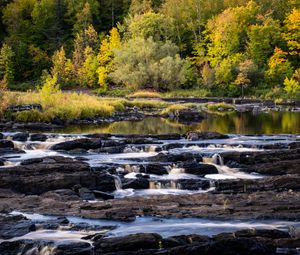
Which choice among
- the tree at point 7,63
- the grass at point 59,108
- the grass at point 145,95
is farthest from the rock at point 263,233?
the tree at point 7,63

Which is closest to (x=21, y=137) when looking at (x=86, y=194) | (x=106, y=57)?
(x=86, y=194)

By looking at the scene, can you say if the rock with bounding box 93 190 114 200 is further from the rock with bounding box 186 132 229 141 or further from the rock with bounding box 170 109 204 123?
the rock with bounding box 170 109 204 123

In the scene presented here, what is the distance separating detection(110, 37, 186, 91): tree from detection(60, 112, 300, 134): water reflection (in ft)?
83.7

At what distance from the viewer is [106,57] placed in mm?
87125

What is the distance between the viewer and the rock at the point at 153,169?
23.2 m

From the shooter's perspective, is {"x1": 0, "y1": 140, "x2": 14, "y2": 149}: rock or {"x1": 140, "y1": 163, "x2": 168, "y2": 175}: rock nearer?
{"x1": 140, "y1": 163, "x2": 168, "y2": 175}: rock

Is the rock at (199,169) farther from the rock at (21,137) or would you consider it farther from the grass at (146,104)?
the grass at (146,104)

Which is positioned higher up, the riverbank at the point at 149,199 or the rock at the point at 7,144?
the rock at the point at 7,144

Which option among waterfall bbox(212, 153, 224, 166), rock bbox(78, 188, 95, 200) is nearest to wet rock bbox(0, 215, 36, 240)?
rock bbox(78, 188, 95, 200)

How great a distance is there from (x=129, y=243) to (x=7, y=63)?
75810mm

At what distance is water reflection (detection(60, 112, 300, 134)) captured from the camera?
3906cm

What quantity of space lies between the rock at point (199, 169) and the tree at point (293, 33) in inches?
2393

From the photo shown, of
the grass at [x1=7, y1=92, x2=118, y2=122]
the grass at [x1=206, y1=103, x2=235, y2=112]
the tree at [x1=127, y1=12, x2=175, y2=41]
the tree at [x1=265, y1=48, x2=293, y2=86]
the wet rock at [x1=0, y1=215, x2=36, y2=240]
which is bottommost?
the grass at [x1=206, y1=103, x2=235, y2=112]

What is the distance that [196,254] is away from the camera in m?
13.3
